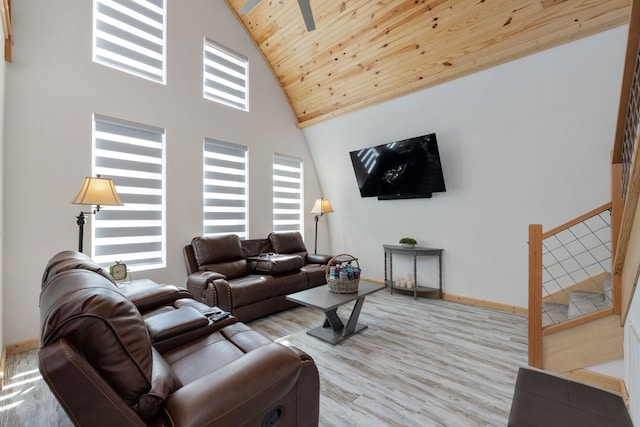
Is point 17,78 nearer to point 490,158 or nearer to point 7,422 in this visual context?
point 7,422

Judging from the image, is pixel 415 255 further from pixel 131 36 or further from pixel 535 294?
pixel 131 36

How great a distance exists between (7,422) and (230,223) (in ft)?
9.51

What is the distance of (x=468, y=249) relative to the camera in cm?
390

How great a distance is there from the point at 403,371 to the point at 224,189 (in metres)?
3.30

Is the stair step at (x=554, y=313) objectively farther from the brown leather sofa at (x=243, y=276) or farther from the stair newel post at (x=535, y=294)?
the brown leather sofa at (x=243, y=276)

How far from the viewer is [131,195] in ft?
11.0

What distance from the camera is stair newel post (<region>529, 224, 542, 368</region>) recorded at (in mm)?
2150

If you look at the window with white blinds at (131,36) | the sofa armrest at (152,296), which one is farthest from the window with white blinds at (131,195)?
the sofa armrest at (152,296)

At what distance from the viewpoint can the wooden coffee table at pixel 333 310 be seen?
2.69m

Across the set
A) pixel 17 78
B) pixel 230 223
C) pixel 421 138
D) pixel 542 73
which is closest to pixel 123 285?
pixel 230 223

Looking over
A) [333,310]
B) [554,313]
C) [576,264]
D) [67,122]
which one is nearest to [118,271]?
[67,122]

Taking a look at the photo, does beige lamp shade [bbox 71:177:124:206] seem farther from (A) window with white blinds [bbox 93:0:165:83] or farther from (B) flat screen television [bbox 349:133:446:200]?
(B) flat screen television [bbox 349:133:446:200]

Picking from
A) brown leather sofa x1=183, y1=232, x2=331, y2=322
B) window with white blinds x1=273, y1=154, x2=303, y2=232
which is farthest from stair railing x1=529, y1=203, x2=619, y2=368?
window with white blinds x1=273, y1=154, x2=303, y2=232

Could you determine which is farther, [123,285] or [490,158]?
[490,158]
